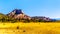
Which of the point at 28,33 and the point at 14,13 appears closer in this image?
the point at 28,33

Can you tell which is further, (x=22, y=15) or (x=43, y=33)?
(x=22, y=15)

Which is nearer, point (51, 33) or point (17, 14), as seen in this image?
point (51, 33)

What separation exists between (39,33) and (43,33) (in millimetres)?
519

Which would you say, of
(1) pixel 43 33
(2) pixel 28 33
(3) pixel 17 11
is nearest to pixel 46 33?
(1) pixel 43 33

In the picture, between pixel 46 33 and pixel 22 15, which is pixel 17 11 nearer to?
pixel 22 15

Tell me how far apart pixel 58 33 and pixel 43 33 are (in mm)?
1765

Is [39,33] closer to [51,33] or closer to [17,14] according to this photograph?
[51,33]

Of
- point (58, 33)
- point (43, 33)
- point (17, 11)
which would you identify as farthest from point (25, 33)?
point (17, 11)

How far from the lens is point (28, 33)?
75.5 feet

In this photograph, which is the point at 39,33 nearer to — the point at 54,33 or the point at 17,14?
the point at 54,33

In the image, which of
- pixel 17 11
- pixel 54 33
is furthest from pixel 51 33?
pixel 17 11

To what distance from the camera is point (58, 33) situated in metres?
22.1

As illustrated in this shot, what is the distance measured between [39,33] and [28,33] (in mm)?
1343

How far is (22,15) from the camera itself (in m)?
83.5
